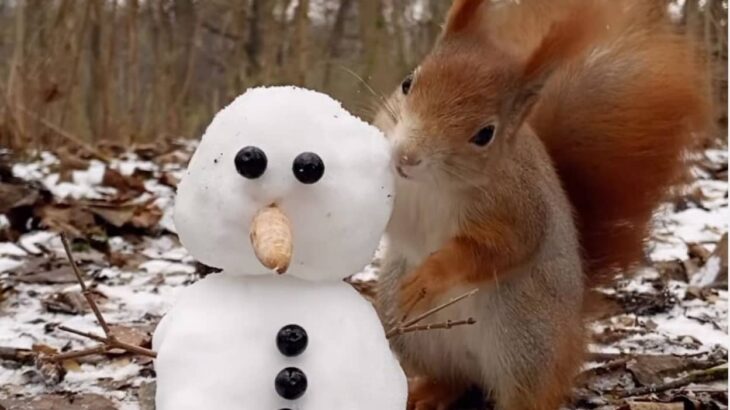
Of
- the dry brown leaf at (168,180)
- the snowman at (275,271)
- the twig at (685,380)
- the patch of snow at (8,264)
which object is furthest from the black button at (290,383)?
the dry brown leaf at (168,180)

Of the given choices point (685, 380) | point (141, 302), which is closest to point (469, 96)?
point (685, 380)

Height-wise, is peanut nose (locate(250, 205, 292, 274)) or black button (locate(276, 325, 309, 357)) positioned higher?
peanut nose (locate(250, 205, 292, 274))

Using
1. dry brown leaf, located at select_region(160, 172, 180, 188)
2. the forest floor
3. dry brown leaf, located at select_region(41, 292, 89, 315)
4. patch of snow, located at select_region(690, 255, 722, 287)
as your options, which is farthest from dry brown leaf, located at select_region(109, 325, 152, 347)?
dry brown leaf, located at select_region(160, 172, 180, 188)

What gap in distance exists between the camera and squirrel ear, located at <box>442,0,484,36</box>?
112 cm

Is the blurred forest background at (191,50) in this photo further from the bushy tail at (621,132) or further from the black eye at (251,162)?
the black eye at (251,162)

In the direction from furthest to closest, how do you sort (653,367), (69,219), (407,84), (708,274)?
1. (69,219)
2. (708,274)
3. (653,367)
4. (407,84)

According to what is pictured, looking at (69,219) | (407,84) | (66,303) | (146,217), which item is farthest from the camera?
(146,217)

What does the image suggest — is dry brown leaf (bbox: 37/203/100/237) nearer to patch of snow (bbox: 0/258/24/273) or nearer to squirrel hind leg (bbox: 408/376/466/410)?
patch of snow (bbox: 0/258/24/273)

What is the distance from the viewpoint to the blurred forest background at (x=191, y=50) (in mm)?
5016

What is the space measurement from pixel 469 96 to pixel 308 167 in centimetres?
31

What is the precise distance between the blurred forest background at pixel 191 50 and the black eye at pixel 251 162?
3.80 m

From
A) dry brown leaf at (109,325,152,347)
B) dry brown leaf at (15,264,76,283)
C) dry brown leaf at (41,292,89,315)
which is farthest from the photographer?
dry brown leaf at (15,264,76,283)

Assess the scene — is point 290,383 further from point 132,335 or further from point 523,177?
point 132,335

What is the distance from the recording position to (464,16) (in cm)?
112
